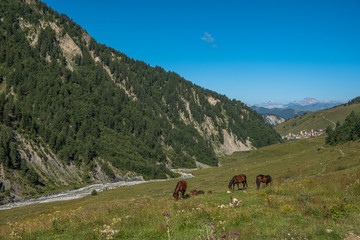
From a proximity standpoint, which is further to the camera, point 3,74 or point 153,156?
point 153,156

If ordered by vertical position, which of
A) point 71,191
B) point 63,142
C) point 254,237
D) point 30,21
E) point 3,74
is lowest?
point 71,191

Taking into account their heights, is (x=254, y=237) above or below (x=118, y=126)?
below

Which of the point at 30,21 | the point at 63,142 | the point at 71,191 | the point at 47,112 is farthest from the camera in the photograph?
the point at 30,21

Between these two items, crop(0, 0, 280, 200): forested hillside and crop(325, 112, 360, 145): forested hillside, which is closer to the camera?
crop(325, 112, 360, 145): forested hillside

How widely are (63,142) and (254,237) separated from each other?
438 feet

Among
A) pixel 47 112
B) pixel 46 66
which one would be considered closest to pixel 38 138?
pixel 47 112

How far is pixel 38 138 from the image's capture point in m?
119

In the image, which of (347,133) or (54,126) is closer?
(347,133)

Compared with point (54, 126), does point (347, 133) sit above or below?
below

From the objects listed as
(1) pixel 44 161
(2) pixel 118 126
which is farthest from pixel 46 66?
(1) pixel 44 161

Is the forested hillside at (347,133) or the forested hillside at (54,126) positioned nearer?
the forested hillside at (347,133)

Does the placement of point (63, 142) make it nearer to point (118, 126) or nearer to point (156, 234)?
point (118, 126)

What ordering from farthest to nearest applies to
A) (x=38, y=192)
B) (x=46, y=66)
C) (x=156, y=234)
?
(x=46, y=66) < (x=38, y=192) < (x=156, y=234)

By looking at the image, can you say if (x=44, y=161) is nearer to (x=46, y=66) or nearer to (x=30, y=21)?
(x=46, y=66)
